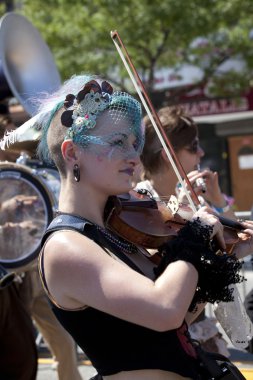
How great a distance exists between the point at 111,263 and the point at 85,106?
453 mm

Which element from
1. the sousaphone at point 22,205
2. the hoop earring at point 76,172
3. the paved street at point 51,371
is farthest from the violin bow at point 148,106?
the paved street at point 51,371

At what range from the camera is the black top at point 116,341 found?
1760 mm

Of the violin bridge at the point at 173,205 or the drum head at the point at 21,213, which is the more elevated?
the violin bridge at the point at 173,205

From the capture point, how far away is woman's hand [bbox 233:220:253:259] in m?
2.12

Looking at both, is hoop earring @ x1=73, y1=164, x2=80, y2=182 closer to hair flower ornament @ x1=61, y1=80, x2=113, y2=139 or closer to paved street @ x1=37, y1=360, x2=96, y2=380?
hair flower ornament @ x1=61, y1=80, x2=113, y2=139

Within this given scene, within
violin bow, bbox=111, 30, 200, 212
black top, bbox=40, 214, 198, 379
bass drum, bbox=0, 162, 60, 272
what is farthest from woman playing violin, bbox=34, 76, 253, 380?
bass drum, bbox=0, 162, 60, 272

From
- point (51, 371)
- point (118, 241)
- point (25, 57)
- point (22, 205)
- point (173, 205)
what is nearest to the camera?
point (118, 241)

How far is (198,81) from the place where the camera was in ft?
48.0

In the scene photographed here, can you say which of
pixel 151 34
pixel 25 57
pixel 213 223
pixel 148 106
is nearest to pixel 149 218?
pixel 213 223

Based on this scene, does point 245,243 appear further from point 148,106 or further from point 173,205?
point 148,106

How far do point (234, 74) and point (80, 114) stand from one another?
41.2 feet

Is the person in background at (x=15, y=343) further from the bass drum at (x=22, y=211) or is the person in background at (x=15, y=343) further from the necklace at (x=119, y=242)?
the necklace at (x=119, y=242)

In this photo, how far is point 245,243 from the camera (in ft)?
7.00

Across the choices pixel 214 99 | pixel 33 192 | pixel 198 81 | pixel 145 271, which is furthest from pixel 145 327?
pixel 214 99
